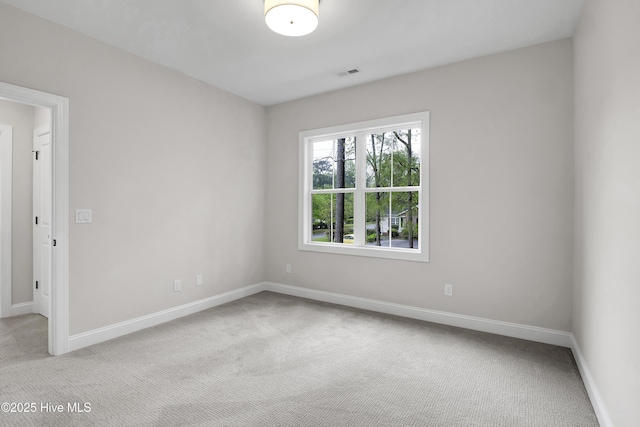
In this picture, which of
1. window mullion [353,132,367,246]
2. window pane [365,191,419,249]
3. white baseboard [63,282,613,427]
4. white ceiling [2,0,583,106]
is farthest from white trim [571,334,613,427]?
white ceiling [2,0,583,106]

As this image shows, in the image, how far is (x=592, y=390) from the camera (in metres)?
2.12

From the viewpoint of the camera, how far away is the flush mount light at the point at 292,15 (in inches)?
88.7

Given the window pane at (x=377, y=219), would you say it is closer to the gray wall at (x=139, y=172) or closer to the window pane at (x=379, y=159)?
the window pane at (x=379, y=159)

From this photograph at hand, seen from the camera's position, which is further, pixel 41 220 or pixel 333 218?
pixel 333 218

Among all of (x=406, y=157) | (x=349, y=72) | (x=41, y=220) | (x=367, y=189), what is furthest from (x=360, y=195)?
(x=41, y=220)

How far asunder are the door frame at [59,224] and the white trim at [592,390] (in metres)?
3.91

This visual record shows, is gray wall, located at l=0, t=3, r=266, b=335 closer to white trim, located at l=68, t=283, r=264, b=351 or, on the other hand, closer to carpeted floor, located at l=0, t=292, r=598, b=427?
white trim, located at l=68, t=283, r=264, b=351

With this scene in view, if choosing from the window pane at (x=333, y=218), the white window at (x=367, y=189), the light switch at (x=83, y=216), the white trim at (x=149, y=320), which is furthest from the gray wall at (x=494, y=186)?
the light switch at (x=83, y=216)

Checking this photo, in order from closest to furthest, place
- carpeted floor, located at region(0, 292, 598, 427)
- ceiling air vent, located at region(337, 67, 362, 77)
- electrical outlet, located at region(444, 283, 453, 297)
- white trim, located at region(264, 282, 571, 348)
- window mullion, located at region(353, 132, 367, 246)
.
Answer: carpeted floor, located at region(0, 292, 598, 427), white trim, located at region(264, 282, 571, 348), electrical outlet, located at region(444, 283, 453, 297), ceiling air vent, located at region(337, 67, 362, 77), window mullion, located at region(353, 132, 367, 246)

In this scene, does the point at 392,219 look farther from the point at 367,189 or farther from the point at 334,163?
the point at 334,163

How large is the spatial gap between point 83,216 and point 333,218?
284 cm

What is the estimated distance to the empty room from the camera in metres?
2.06

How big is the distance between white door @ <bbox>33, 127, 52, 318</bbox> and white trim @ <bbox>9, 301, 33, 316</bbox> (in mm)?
63

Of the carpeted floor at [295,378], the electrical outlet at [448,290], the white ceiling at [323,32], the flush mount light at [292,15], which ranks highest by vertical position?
the white ceiling at [323,32]
